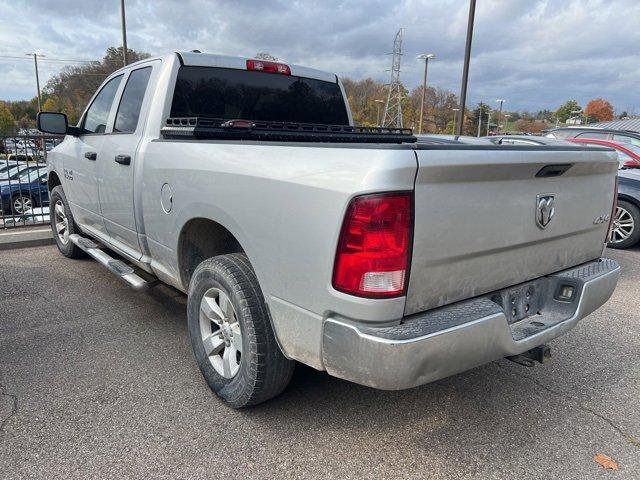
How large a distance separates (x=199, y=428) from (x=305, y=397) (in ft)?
2.08

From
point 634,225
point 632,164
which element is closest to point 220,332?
point 634,225

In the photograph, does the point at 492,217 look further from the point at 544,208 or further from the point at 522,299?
the point at 522,299

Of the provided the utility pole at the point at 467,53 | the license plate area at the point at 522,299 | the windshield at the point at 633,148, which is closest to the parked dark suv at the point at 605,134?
the windshield at the point at 633,148

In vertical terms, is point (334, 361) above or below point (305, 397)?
above

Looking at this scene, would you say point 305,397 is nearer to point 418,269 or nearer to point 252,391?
point 252,391

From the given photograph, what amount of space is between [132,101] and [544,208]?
3104 mm

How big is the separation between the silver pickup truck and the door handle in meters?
0.02

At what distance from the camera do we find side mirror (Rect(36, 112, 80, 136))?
14.5 ft

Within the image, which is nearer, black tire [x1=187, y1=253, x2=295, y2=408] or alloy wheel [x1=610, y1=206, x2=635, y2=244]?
black tire [x1=187, y1=253, x2=295, y2=408]

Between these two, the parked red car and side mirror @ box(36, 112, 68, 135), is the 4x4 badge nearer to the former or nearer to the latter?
side mirror @ box(36, 112, 68, 135)

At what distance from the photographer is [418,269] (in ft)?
6.59

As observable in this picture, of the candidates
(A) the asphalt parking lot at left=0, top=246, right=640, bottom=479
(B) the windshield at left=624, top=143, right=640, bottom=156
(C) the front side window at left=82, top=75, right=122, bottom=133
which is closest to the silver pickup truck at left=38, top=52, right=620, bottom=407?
(A) the asphalt parking lot at left=0, top=246, right=640, bottom=479

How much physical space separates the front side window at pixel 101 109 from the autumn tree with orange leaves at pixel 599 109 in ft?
304

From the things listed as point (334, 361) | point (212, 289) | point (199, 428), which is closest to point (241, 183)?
point (212, 289)
